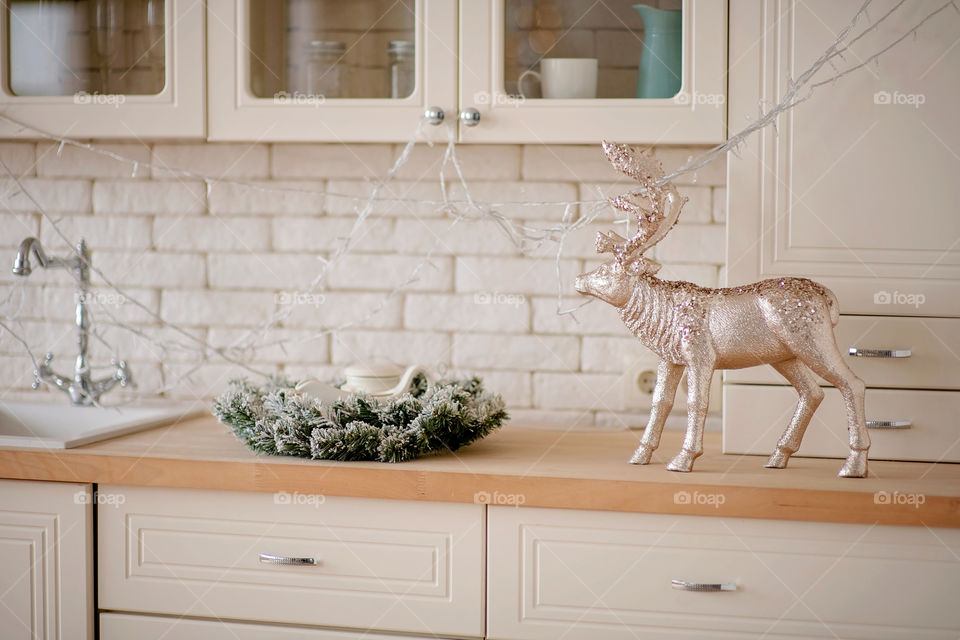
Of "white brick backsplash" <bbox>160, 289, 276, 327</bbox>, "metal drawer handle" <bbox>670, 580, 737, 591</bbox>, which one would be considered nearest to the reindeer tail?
"metal drawer handle" <bbox>670, 580, 737, 591</bbox>

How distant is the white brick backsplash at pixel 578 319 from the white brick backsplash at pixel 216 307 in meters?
0.57

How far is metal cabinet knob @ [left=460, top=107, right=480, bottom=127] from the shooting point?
1468 mm

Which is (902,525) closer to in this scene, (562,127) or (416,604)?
(416,604)

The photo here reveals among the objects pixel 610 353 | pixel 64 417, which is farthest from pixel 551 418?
pixel 64 417

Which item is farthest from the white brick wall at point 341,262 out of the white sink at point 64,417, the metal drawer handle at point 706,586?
the metal drawer handle at point 706,586

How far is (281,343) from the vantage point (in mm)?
1852

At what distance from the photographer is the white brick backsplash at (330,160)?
5.93 ft

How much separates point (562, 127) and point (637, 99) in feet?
0.44

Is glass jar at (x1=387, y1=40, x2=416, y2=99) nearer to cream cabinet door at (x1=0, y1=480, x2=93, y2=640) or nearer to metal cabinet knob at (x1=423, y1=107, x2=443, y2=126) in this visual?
metal cabinet knob at (x1=423, y1=107, x2=443, y2=126)

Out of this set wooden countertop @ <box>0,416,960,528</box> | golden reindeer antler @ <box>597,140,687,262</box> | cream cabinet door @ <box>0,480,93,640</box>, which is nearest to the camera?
wooden countertop @ <box>0,416,960,528</box>

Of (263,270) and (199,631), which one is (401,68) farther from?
(199,631)

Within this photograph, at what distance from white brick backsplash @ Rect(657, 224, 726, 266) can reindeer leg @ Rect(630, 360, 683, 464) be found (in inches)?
17.4

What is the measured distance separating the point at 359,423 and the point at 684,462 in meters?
0.49

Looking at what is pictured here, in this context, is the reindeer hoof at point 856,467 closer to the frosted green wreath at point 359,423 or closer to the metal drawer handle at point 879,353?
the metal drawer handle at point 879,353
